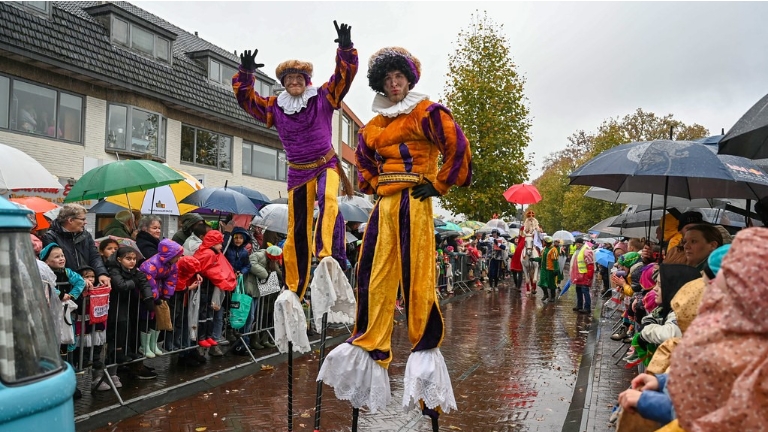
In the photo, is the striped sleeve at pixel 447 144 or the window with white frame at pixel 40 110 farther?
the window with white frame at pixel 40 110

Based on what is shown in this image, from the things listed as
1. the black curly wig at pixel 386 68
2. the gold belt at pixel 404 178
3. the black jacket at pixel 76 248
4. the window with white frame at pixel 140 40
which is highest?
the window with white frame at pixel 140 40

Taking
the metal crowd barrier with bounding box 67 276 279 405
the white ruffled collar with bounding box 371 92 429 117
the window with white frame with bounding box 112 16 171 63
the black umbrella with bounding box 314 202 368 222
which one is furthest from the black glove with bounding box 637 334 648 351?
the window with white frame with bounding box 112 16 171 63

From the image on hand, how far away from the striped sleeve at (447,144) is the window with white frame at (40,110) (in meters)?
13.9

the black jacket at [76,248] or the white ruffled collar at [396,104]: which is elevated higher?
the white ruffled collar at [396,104]

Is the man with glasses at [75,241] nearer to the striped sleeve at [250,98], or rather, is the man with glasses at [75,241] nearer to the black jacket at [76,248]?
the black jacket at [76,248]

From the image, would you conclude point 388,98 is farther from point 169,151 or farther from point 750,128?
point 169,151

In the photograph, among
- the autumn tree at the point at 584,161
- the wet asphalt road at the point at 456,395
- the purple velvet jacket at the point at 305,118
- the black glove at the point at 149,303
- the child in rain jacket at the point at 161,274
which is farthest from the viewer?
the autumn tree at the point at 584,161

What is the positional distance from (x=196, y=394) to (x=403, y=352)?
2.93 m

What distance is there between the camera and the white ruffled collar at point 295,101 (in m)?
4.72

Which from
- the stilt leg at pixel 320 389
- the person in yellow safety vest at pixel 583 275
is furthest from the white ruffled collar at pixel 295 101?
the person in yellow safety vest at pixel 583 275

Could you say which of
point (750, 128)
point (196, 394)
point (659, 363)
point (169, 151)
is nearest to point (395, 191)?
point (659, 363)

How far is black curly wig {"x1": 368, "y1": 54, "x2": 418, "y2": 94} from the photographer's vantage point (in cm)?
417

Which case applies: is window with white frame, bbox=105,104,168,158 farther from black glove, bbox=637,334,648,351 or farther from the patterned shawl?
the patterned shawl

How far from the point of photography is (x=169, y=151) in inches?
781
